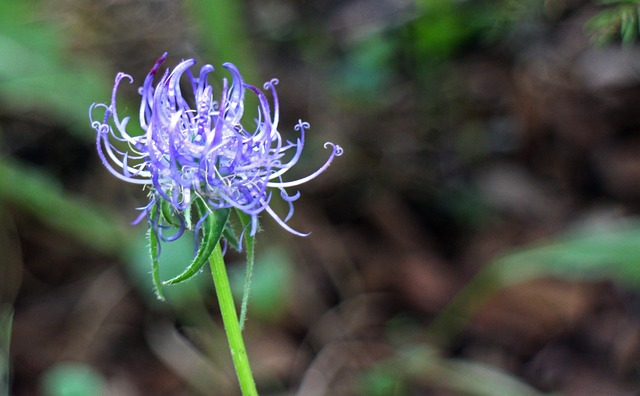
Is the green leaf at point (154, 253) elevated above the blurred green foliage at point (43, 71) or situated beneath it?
situated beneath

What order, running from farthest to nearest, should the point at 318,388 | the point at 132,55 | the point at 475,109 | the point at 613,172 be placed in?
the point at 132,55 → the point at 475,109 → the point at 613,172 → the point at 318,388

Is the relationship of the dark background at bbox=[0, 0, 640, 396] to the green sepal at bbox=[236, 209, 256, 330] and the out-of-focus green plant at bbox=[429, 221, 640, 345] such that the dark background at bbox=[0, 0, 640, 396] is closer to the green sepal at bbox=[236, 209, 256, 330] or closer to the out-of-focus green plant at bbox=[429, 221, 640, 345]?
the out-of-focus green plant at bbox=[429, 221, 640, 345]

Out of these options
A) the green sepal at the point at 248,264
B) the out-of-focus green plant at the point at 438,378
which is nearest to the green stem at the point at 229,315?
the green sepal at the point at 248,264

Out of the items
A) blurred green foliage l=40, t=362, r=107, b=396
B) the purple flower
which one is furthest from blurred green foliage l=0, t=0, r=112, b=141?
the purple flower

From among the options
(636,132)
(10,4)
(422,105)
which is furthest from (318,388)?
A: (10,4)

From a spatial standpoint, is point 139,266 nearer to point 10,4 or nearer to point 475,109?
point 10,4

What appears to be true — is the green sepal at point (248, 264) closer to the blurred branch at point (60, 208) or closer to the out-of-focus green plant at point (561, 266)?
the out-of-focus green plant at point (561, 266)
